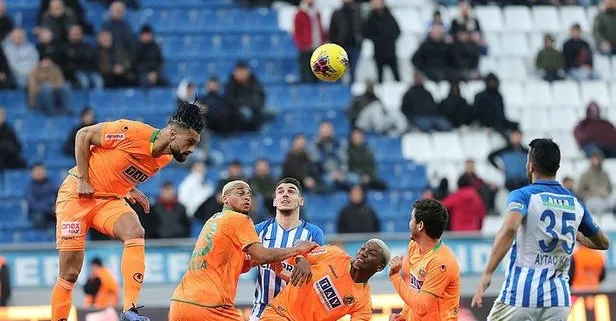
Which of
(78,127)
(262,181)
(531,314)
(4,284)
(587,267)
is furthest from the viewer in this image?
(78,127)

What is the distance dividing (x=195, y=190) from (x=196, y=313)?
944 cm

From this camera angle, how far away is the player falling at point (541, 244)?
9.06 m

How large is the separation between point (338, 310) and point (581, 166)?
11713mm

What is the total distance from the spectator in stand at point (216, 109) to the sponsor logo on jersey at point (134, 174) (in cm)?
943

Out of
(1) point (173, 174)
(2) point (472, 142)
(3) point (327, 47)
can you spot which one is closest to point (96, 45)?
(1) point (173, 174)

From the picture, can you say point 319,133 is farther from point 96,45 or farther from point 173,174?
point 96,45

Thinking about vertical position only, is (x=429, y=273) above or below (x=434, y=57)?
below

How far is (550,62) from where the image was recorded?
22.3 metres

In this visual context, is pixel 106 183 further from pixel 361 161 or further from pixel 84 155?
pixel 361 161

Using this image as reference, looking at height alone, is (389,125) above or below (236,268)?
above

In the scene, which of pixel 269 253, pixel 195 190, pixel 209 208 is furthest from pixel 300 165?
pixel 269 253

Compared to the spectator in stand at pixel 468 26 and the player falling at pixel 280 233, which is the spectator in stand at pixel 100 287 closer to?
the player falling at pixel 280 233

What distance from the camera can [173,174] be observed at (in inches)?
774

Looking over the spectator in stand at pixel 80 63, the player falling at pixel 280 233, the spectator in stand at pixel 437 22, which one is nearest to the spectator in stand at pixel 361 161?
the spectator in stand at pixel 437 22
